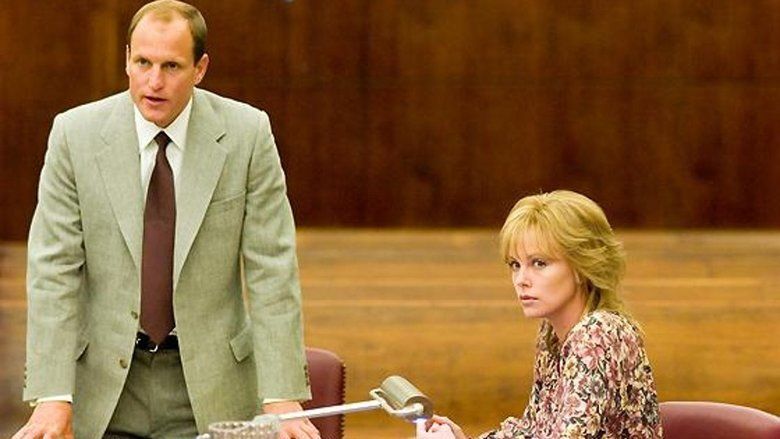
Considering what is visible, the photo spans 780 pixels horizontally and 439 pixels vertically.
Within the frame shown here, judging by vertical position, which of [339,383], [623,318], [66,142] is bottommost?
[339,383]

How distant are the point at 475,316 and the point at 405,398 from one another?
187 inches

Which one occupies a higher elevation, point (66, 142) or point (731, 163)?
point (66, 142)

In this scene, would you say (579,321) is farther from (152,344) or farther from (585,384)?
(152,344)

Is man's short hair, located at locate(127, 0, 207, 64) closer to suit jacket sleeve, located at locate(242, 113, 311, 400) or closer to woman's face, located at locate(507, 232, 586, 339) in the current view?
suit jacket sleeve, located at locate(242, 113, 311, 400)

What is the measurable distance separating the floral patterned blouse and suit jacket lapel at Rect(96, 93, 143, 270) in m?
0.80

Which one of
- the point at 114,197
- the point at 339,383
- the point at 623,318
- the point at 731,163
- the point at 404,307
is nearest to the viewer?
the point at 623,318

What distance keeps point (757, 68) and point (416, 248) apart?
1976 millimetres

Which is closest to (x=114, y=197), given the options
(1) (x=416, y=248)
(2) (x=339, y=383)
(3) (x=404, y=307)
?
(2) (x=339, y=383)

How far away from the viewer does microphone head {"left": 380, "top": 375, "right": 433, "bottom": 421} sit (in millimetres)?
2180

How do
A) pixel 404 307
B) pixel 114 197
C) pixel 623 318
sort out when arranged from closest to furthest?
1. pixel 623 318
2. pixel 114 197
3. pixel 404 307

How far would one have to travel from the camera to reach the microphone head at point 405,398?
85.8 inches

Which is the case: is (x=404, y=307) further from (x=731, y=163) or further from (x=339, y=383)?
(x=339, y=383)

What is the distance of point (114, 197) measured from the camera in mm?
2959

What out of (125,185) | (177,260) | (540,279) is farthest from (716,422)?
(125,185)
